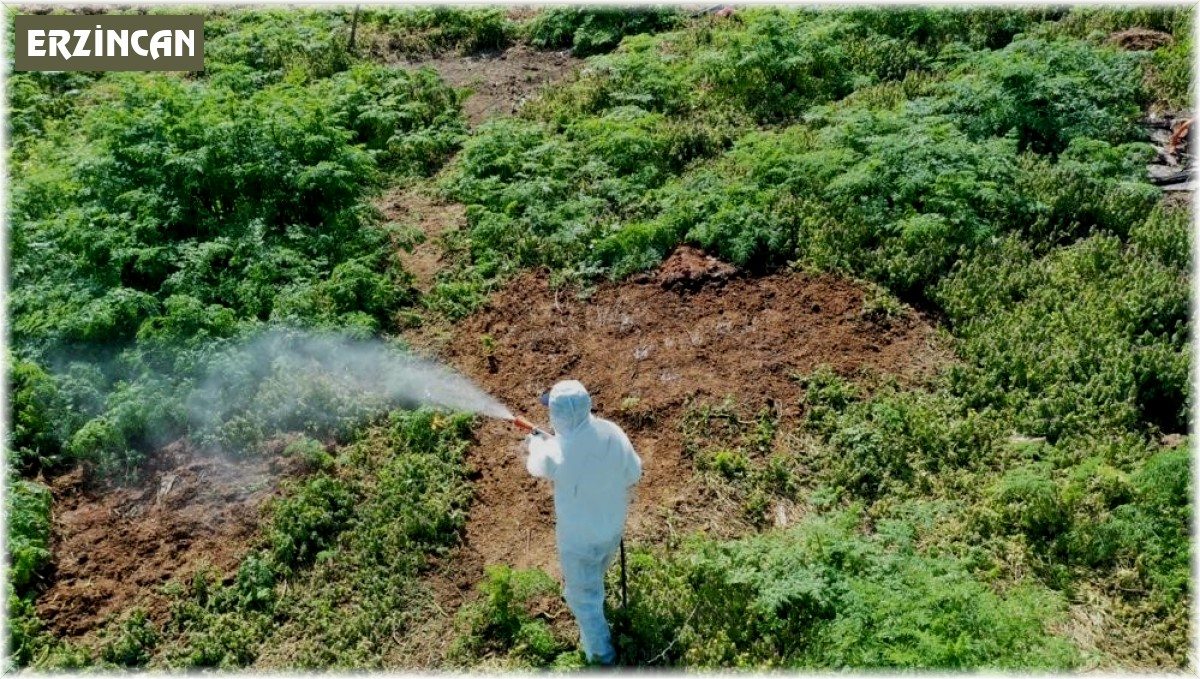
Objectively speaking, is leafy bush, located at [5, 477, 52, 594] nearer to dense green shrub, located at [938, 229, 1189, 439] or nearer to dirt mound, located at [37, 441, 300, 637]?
dirt mound, located at [37, 441, 300, 637]

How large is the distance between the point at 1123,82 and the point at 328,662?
10.0 m

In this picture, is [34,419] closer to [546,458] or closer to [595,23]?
[546,458]

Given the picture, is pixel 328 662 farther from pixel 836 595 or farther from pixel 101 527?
pixel 836 595

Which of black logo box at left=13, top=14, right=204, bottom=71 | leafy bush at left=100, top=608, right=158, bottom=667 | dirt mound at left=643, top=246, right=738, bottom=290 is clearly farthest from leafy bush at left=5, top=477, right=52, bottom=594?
black logo box at left=13, top=14, right=204, bottom=71

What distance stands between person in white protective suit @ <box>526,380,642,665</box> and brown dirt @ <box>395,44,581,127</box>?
25.9ft

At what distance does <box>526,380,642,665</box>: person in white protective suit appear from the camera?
5.73m

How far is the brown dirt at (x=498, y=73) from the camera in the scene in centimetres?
1345

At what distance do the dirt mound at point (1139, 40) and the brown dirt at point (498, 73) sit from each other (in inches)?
263

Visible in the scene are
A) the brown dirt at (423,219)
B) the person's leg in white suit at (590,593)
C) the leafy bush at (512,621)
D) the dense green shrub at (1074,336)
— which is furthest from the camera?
the brown dirt at (423,219)

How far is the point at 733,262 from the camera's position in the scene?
9.92m

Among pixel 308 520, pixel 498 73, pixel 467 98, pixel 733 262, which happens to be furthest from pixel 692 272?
pixel 498 73

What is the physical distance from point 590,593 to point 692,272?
4167 mm

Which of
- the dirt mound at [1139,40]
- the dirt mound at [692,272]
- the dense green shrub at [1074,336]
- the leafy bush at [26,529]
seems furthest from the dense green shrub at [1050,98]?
the leafy bush at [26,529]

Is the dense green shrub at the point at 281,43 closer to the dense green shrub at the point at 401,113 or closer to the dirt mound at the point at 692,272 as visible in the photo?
the dense green shrub at the point at 401,113
